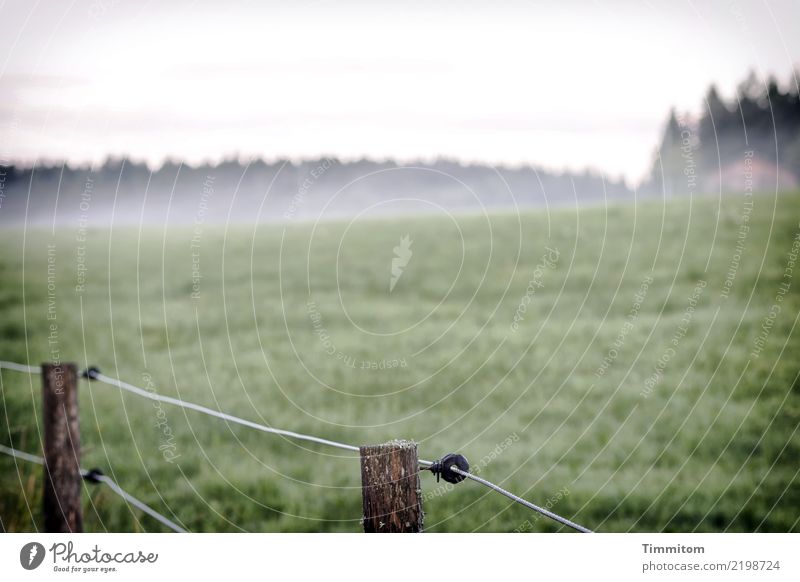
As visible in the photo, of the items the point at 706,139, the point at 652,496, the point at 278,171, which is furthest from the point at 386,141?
the point at 706,139

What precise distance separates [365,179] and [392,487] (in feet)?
14.0

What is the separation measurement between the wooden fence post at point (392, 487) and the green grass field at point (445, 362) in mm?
2124

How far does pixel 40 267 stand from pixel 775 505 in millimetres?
6627

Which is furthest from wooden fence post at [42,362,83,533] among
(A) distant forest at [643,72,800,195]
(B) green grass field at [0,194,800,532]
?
(A) distant forest at [643,72,800,195]

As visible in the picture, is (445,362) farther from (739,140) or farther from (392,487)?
(392,487)

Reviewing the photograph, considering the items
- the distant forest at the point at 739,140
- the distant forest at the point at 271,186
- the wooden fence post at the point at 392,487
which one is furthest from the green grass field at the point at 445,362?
the wooden fence post at the point at 392,487

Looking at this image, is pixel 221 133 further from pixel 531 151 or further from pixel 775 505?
pixel 775 505

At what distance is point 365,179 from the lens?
6031 mm

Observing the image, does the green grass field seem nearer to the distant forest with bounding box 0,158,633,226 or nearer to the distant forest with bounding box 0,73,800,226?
the distant forest with bounding box 0,73,800,226

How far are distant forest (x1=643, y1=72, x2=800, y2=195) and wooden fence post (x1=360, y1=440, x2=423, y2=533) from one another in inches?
156

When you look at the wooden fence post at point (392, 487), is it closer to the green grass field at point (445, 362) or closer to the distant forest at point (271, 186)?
the green grass field at point (445, 362)

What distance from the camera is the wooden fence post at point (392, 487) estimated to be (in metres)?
1.94

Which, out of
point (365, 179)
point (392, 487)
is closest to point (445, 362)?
point (365, 179)
